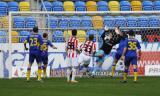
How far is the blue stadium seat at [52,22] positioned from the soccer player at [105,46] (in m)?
2.76

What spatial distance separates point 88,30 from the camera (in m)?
30.0

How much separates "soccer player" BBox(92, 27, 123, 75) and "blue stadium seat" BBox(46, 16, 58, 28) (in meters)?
2.76

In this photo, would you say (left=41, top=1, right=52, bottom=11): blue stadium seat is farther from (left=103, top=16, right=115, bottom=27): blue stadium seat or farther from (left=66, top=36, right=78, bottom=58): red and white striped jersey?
(left=66, top=36, right=78, bottom=58): red and white striped jersey

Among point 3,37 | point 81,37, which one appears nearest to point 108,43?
point 81,37

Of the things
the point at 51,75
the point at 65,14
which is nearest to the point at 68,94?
the point at 51,75

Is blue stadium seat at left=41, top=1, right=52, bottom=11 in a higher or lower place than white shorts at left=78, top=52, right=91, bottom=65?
higher

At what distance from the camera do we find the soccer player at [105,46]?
95.7ft

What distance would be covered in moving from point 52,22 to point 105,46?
3.26 metres

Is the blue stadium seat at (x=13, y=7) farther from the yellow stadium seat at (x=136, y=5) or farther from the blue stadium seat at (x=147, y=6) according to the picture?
the blue stadium seat at (x=147, y=6)

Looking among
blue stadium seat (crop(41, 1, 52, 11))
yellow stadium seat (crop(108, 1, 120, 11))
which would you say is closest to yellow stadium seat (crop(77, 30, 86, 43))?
blue stadium seat (crop(41, 1, 52, 11))

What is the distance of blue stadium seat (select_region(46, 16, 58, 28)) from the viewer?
29991mm

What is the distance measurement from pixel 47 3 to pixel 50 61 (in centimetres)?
843

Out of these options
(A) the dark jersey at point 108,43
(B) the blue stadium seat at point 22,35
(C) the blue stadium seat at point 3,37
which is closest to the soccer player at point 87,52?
(A) the dark jersey at point 108,43

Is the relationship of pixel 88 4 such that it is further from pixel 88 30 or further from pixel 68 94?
pixel 68 94
